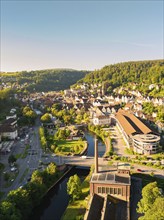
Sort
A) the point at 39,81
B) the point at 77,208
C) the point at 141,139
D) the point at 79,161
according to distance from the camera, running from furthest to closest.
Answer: the point at 39,81
the point at 141,139
the point at 79,161
the point at 77,208

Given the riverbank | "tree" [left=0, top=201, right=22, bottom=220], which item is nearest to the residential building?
the riverbank

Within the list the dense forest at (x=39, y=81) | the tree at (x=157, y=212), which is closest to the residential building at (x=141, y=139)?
the tree at (x=157, y=212)

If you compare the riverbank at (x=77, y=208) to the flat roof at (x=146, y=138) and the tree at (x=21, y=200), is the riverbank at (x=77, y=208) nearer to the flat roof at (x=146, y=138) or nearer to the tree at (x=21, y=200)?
the tree at (x=21, y=200)

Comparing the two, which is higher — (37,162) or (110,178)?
(110,178)

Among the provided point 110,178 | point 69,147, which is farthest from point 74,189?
point 69,147

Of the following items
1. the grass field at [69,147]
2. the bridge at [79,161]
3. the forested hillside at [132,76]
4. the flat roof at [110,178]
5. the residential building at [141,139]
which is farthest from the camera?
the forested hillside at [132,76]

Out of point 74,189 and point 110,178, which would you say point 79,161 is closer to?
point 74,189
